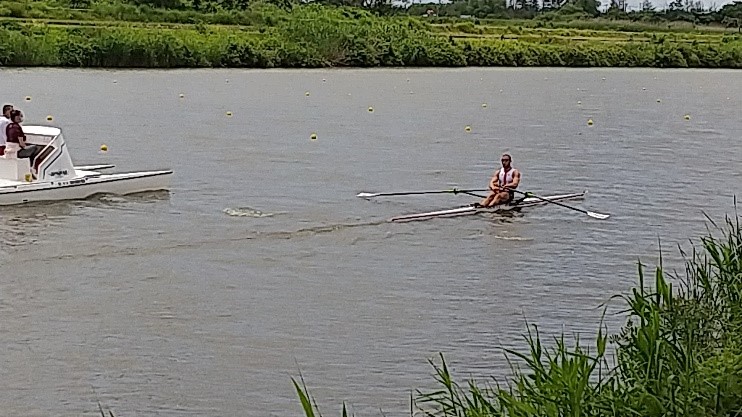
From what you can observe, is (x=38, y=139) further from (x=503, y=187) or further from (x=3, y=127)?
(x=503, y=187)

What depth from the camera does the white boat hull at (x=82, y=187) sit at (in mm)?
17328

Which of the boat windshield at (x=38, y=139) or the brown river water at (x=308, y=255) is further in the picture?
the boat windshield at (x=38, y=139)

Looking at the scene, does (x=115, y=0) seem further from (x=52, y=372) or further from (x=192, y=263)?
(x=52, y=372)

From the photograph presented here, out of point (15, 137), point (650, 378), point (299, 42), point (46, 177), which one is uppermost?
point (650, 378)

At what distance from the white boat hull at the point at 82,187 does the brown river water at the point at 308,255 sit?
0.64ft

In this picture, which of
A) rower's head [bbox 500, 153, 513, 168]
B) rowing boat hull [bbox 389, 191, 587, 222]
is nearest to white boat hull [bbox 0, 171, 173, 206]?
rowing boat hull [bbox 389, 191, 587, 222]

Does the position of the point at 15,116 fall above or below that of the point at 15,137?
above

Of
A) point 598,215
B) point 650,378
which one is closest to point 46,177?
point 598,215

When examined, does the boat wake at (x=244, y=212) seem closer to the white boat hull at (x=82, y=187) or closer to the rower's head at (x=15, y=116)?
the white boat hull at (x=82, y=187)

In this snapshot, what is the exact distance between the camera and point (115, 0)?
65.3 meters

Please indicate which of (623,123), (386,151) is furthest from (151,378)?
(623,123)

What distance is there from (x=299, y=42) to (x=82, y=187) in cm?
3822

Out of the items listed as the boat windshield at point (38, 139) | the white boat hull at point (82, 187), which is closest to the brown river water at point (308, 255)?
the white boat hull at point (82, 187)

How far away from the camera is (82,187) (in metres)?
18.5
